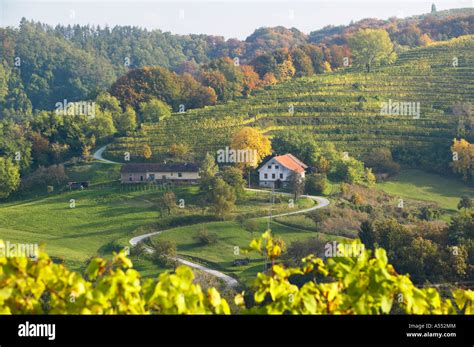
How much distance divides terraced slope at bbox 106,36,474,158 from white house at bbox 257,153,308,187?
5318 mm

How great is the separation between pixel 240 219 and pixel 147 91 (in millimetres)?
28939

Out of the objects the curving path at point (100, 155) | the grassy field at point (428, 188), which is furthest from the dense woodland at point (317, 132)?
the grassy field at point (428, 188)

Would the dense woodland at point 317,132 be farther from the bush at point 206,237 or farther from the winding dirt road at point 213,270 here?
the winding dirt road at point 213,270

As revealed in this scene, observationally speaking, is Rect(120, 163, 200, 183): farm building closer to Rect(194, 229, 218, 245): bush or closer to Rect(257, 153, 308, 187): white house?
Rect(257, 153, 308, 187): white house

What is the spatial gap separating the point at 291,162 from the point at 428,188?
791 cm

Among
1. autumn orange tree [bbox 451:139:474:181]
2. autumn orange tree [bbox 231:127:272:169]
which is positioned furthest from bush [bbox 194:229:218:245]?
autumn orange tree [bbox 451:139:474:181]

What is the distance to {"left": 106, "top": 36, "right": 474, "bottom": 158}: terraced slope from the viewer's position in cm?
4900

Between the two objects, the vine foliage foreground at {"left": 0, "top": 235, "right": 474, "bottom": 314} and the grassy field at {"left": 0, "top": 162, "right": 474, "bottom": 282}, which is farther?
the grassy field at {"left": 0, "top": 162, "right": 474, "bottom": 282}

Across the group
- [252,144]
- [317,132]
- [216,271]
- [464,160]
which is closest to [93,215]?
[216,271]

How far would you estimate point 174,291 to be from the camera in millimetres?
5363

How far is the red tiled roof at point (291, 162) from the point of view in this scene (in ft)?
136

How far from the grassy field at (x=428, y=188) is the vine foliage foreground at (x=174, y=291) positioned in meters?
35.0

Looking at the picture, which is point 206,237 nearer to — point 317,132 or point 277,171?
point 277,171

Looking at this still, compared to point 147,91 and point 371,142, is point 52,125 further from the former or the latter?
point 371,142
